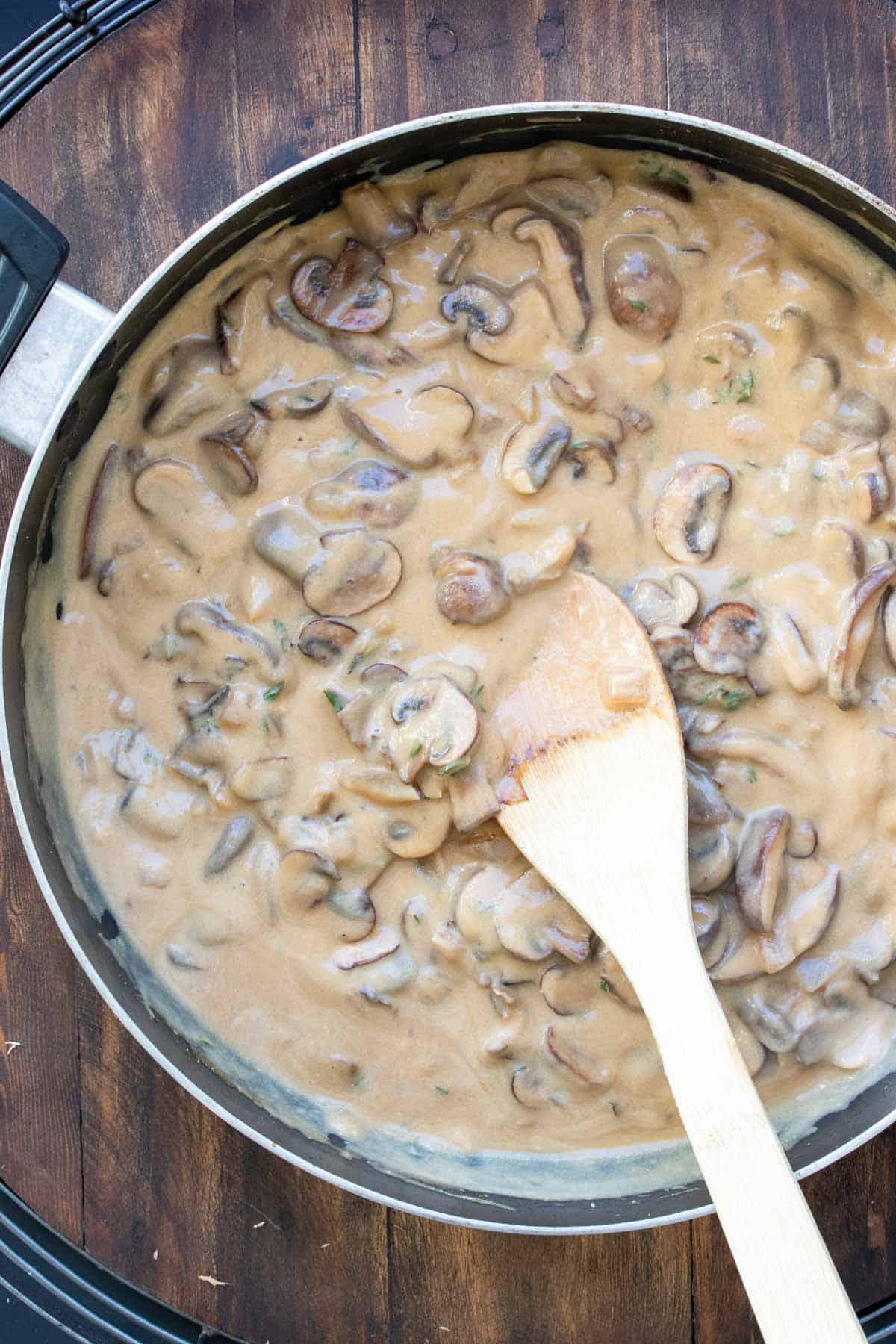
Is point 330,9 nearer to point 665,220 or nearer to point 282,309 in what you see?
point 282,309

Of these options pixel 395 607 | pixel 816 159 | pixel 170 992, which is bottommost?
pixel 170 992

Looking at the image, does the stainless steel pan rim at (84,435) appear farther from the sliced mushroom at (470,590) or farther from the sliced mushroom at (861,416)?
the sliced mushroom at (470,590)

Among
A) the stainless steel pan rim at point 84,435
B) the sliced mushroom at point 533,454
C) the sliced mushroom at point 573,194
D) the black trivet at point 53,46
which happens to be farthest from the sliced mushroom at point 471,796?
the black trivet at point 53,46

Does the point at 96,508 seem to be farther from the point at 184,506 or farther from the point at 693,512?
the point at 693,512

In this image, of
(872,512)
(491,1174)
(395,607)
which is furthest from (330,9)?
(491,1174)

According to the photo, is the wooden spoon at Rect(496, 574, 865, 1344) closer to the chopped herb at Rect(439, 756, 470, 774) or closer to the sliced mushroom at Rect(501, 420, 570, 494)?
the chopped herb at Rect(439, 756, 470, 774)

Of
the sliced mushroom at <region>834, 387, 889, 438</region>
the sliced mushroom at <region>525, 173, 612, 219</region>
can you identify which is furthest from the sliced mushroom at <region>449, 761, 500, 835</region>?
the sliced mushroom at <region>525, 173, 612, 219</region>
